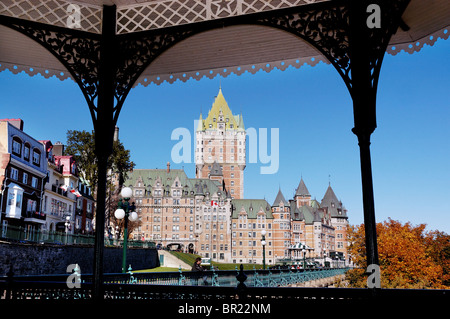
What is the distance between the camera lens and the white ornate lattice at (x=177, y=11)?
20.3 feet

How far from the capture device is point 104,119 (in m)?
6.30

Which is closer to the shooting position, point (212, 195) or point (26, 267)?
point (26, 267)

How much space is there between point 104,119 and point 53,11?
183 cm

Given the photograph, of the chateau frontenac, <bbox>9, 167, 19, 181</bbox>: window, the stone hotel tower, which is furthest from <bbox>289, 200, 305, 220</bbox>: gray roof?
<bbox>9, 167, 19, 181</bbox>: window

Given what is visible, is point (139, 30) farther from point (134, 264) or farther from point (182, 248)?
point (182, 248)

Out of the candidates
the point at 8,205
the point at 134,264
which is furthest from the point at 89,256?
the point at 134,264

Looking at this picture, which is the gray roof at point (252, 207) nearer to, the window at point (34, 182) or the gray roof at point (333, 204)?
the gray roof at point (333, 204)

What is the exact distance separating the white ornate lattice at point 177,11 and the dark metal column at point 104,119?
0.65 ft

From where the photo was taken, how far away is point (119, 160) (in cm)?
4344

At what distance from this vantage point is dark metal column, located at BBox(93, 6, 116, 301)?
5.96 metres

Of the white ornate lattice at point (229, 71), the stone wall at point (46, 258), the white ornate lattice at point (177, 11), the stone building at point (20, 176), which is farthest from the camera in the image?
the stone building at point (20, 176)

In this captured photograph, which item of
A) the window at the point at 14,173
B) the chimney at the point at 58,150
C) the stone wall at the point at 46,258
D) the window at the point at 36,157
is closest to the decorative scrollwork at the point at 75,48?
the stone wall at the point at 46,258
